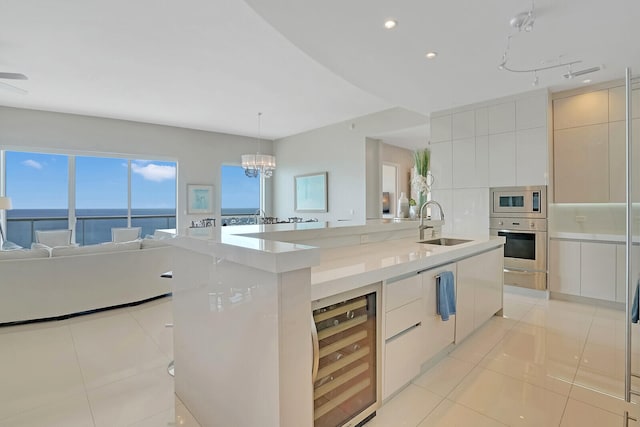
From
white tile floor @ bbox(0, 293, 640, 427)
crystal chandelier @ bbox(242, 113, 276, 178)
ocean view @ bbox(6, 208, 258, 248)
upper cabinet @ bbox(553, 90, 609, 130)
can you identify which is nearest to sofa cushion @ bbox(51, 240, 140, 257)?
white tile floor @ bbox(0, 293, 640, 427)

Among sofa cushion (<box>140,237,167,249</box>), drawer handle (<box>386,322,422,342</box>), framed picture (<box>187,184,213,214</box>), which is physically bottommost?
drawer handle (<box>386,322,422,342</box>)

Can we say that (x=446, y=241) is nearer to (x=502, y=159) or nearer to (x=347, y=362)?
(x=502, y=159)

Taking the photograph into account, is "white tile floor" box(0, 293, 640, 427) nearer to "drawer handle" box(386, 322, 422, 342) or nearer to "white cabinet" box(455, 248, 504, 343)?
"white cabinet" box(455, 248, 504, 343)

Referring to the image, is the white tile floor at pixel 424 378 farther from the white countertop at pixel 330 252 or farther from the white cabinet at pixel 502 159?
the white cabinet at pixel 502 159

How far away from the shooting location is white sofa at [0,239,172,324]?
3303 mm

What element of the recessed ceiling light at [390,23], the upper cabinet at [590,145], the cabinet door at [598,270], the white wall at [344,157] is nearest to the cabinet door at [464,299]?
the recessed ceiling light at [390,23]

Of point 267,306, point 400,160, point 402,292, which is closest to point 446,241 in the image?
point 402,292

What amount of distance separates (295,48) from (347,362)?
3.25 metres

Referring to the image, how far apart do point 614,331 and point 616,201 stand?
1.66 m

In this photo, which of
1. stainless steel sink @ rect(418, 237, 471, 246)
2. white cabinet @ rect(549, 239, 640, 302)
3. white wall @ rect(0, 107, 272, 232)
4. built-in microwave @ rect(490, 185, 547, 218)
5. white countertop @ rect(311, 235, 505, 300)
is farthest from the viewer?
white wall @ rect(0, 107, 272, 232)

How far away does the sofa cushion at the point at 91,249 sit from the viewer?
3.58 metres

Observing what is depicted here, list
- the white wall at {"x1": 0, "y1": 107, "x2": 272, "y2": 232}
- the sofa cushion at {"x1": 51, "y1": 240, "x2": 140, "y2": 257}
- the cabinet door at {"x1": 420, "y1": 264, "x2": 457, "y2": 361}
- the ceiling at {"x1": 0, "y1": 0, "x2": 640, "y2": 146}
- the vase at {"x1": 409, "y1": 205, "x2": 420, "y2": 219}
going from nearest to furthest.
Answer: the cabinet door at {"x1": 420, "y1": 264, "x2": 457, "y2": 361}, the ceiling at {"x1": 0, "y1": 0, "x2": 640, "y2": 146}, the vase at {"x1": 409, "y1": 205, "x2": 420, "y2": 219}, the sofa cushion at {"x1": 51, "y1": 240, "x2": 140, "y2": 257}, the white wall at {"x1": 0, "y1": 107, "x2": 272, "y2": 232}

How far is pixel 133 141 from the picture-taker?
6527 millimetres

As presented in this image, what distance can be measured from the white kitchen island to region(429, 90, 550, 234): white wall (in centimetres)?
251
